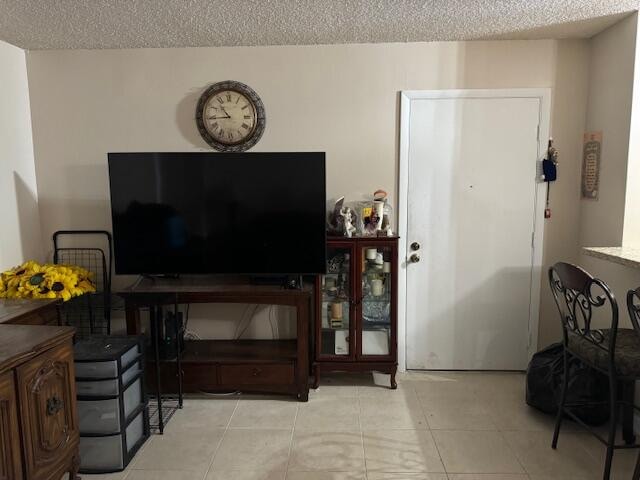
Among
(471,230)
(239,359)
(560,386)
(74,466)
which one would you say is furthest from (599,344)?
(74,466)

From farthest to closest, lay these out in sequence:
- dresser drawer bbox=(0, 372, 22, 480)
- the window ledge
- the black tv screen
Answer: the black tv screen
the window ledge
dresser drawer bbox=(0, 372, 22, 480)

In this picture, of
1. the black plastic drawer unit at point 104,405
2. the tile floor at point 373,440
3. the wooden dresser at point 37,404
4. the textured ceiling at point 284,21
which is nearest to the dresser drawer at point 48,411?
the wooden dresser at point 37,404

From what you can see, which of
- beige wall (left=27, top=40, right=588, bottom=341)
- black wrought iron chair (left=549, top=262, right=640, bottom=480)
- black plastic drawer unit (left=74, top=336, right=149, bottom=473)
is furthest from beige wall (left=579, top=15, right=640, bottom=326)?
black plastic drawer unit (left=74, top=336, right=149, bottom=473)

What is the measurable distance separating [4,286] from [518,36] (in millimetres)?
3496

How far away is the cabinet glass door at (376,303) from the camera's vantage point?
288 cm

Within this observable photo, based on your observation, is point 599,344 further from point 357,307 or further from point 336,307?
point 336,307

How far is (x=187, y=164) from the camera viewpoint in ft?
8.87

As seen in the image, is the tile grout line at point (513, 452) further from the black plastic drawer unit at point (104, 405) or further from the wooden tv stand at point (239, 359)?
the black plastic drawer unit at point (104, 405)

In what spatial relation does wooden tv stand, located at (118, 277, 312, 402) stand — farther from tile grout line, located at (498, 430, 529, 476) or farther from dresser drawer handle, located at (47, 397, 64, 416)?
tile grout line, located at (498, 430, 529, 476)

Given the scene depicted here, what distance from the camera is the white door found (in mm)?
2953

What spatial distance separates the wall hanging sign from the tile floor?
1.38m

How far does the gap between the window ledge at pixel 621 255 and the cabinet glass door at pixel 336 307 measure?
4.57 ft

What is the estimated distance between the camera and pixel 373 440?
234cm

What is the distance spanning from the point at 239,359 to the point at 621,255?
7.17 ft
